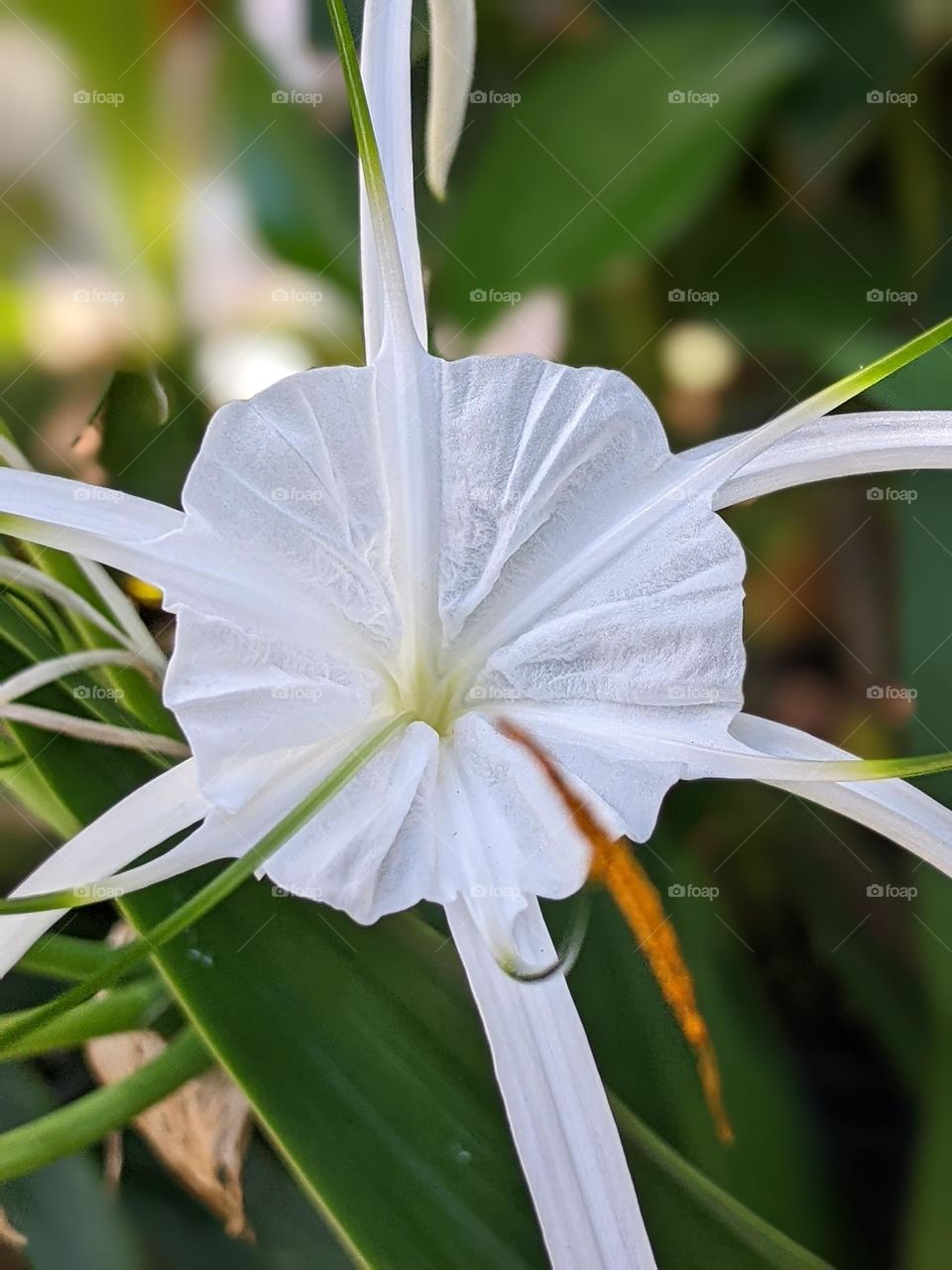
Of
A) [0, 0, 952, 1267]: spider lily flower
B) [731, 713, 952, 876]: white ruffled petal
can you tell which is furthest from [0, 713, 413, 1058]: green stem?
[731, 713, 952, 876]: white ruffled petal

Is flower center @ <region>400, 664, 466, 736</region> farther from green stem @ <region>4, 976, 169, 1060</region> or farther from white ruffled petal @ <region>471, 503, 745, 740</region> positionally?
green stem @ <region>4, 976, 169, 1060</region>

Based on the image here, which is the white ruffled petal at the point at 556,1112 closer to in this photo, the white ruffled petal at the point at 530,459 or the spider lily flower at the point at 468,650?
the spider lily flower at the point at 468,650

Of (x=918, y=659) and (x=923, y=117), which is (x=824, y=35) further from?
(x=918, y=659)

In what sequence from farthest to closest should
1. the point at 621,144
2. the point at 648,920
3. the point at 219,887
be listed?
the point at 621,144
the point at 648,920
the point at 219,887

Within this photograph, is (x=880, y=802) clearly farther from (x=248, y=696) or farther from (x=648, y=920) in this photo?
(x=248, y=696)

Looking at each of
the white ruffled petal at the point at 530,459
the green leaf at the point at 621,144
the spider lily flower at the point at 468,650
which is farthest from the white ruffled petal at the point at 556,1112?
the green leaf at the point at 621,144

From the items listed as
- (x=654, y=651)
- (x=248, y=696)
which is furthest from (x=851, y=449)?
(x=248, y=696)

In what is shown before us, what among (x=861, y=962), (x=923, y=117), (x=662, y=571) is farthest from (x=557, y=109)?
(x=861, y=962)

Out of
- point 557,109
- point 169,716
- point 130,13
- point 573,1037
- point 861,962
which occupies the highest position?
point 130,13
